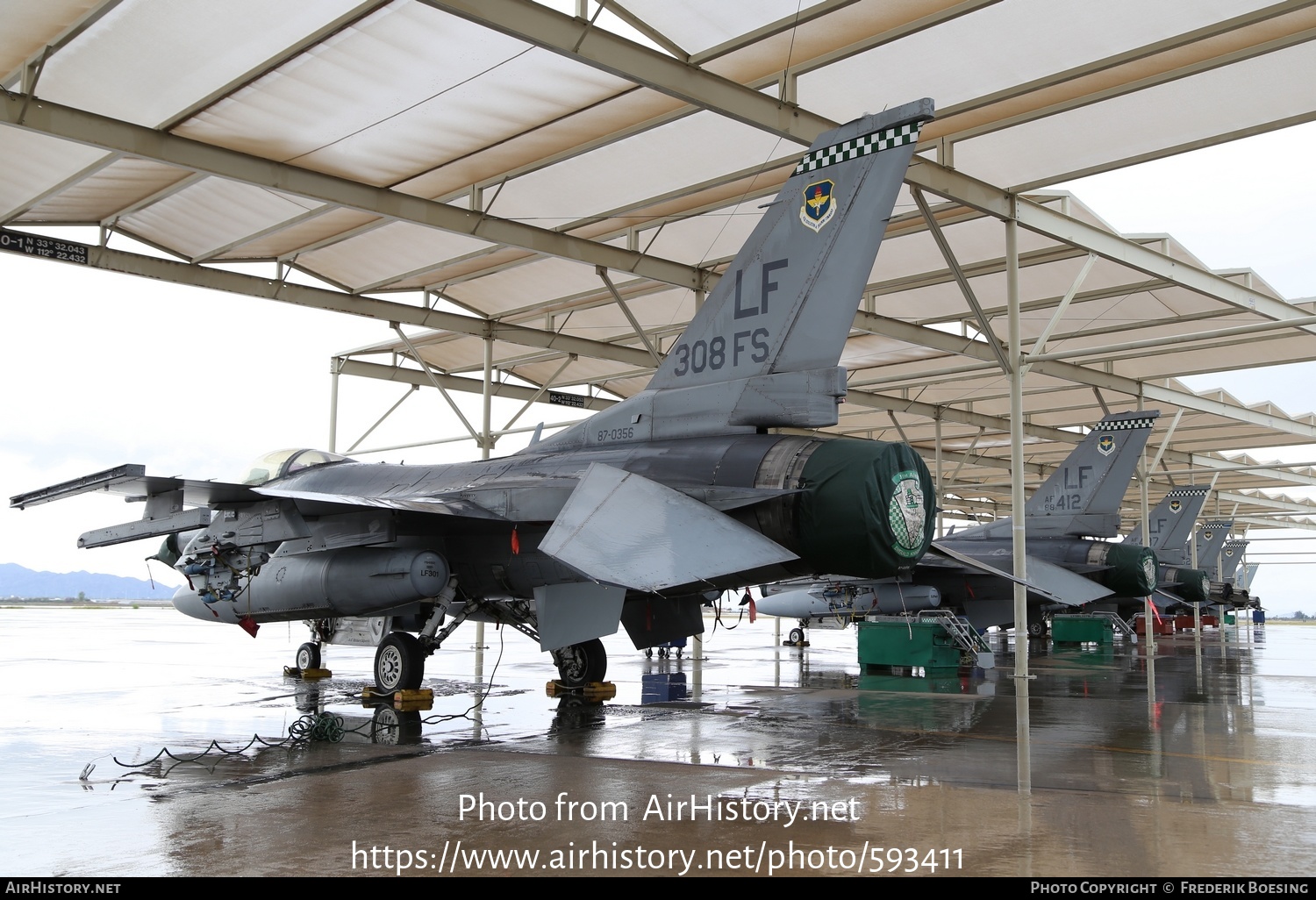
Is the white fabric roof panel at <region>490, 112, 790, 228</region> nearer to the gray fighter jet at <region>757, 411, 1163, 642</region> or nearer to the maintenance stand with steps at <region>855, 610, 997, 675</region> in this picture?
the gray fighter jet at <region>757, 411, 1163, 642</region>

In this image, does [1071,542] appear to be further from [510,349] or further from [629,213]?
[510,349]

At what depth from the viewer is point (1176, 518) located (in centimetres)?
3067

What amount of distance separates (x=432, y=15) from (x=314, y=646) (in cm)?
883

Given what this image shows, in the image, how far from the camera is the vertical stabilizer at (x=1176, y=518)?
28803 mm

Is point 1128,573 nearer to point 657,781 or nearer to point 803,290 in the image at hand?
point 803,290

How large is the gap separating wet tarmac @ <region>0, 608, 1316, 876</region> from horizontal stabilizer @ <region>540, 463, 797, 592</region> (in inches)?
52.7

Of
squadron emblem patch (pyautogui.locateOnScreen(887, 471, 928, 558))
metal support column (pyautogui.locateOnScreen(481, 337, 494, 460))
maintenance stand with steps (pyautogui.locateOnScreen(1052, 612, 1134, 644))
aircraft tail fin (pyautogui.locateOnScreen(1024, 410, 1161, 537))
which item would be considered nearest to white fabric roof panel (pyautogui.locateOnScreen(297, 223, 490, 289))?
metal support column (pyautogui.locateOnScreen(481, 337, 494, 460))

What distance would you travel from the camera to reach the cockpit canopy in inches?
488

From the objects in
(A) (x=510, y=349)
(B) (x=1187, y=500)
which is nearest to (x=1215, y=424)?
(B) (x=1187, y=500)

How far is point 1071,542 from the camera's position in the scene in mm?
18797

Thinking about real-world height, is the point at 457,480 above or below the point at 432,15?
below

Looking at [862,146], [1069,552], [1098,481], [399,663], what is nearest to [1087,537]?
[1069,552]

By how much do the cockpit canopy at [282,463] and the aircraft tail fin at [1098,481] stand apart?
1259 centimetres

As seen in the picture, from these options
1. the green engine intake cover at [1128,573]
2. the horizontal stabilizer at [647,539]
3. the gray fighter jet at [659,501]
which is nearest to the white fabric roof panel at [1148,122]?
the gray fighter jet at [659,501]
